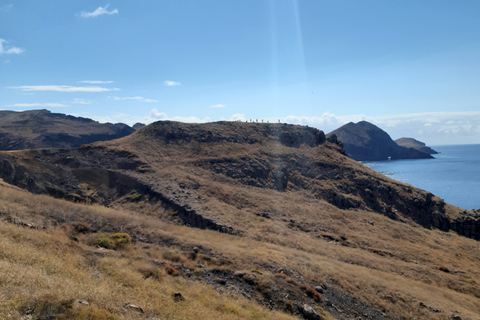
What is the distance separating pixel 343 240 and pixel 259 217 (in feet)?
29.9

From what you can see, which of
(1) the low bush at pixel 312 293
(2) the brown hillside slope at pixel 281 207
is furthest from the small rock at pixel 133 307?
(1) the low bush at pixel 312 293

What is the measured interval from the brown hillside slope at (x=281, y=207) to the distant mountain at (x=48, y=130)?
279 feet

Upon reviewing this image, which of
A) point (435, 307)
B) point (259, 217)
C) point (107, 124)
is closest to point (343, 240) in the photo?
point (259, 217)

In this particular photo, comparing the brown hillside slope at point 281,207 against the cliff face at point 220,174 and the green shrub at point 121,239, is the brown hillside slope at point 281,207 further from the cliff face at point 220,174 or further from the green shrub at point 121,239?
the green shrub at point 121,239

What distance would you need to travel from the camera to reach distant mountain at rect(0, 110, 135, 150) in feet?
348

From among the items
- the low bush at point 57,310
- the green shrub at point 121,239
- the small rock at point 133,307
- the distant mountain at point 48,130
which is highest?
the distant mountain at point 48,130

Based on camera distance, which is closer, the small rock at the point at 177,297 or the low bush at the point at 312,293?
the small rock at the point at 177,297

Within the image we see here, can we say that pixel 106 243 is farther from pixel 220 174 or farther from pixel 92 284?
pixel 220 174

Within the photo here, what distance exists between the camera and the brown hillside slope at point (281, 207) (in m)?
18.3

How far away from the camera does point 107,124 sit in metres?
150

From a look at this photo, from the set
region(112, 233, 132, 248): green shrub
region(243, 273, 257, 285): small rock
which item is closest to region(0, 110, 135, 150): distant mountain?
region(112, 233, 132, 248): green shrub

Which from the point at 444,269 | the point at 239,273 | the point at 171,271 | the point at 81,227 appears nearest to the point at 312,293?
the point at 239,273

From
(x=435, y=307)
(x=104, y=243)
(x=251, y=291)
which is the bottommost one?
(x=435, y=307)

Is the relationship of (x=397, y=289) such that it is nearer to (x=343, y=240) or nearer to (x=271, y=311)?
(x=343, y=240)
